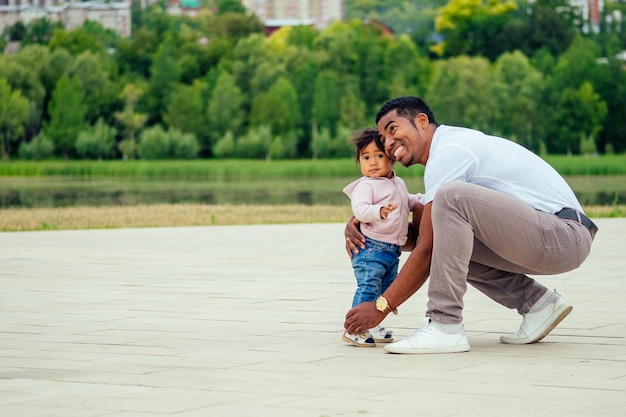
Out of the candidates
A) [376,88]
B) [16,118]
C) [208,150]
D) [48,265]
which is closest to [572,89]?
[376,88]

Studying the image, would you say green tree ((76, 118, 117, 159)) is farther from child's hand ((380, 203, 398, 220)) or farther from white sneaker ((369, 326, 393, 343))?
child's hand ((380, 203, 398, 220))

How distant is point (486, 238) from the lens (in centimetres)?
516

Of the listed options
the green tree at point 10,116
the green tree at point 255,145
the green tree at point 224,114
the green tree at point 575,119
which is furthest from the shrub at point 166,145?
the green tree at point 575,119

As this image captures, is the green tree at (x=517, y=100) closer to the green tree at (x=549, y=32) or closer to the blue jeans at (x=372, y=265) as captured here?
the green tree at (x=549, y=32)

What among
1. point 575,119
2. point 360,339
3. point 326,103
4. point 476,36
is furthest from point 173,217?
point 476,36

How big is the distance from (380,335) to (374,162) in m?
0.78

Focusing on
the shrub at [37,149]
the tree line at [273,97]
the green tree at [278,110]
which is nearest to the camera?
the shrub at [37,149]

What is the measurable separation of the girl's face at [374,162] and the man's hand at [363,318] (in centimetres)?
58

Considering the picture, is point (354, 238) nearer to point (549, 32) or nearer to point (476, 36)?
point (549, 32)

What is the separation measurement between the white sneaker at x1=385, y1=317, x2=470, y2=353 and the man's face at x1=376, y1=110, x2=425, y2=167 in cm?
72

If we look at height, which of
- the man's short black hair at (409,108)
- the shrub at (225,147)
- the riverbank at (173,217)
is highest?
the man's short black hair at (409,108)

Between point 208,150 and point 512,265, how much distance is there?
86.4 meters

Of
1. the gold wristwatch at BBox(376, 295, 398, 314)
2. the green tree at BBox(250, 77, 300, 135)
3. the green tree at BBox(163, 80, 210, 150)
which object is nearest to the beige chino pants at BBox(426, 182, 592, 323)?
the gold wristwatch at BBox(376, 295, 398, 314)

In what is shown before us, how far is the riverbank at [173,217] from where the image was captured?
59.0 ft
